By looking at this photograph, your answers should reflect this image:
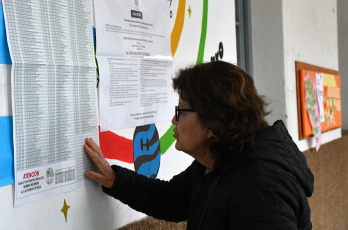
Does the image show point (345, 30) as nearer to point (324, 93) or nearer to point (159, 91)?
point (324, 93)

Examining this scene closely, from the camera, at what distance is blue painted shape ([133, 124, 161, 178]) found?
1.18 metres

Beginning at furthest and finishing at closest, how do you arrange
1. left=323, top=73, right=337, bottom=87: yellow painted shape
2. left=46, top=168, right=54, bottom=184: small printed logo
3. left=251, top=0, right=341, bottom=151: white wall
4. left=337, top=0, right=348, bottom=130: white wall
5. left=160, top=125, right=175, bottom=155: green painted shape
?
left=337, top=0, right=348, bottom=130: white wall
left=323, top=73, right=337, bottom=87: yellow painted shape
left=251, top=0, right=341, bottom=151: white wall
left=160, top=125, right=175, bottom=155: green painted shape
left=46, top=168, right=54, bottom=184: small printed logo

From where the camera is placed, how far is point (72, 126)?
0.93 metres

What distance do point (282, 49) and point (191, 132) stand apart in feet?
5.27

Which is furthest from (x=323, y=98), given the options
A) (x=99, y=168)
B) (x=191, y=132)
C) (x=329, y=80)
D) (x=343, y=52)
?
(x=99, y=168)

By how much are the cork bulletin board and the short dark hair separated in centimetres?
168

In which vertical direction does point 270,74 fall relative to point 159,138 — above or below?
above

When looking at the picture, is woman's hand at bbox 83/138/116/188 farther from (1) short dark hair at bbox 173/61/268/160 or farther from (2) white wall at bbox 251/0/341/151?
(2) white wall at bbox 251/0/341/151

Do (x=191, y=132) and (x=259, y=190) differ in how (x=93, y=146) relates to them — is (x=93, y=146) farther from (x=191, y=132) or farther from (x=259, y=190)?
(x=259, y=190)

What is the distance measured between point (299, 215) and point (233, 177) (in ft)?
0.64

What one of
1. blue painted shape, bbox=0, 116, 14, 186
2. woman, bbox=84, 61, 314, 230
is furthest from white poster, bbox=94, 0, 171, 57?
blue painted shape, bbox=0, 116, 14, 186

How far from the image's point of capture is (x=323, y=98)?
2.73 m

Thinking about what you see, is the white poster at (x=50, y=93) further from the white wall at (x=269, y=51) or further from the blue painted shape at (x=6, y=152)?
the white wall at (x=269, y=51)

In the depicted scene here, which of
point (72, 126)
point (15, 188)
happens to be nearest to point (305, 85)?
point (72, 126)
